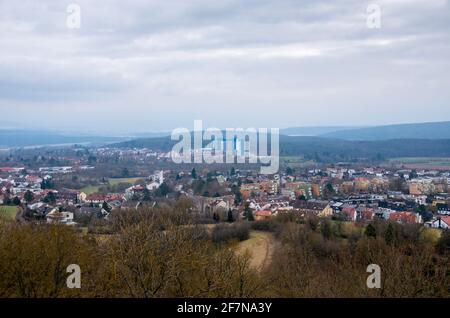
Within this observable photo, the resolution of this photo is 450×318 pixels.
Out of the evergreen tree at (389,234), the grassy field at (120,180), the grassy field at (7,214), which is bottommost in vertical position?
the grassy field at (120,180)

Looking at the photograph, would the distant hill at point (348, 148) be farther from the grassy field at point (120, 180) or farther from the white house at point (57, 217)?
the white house at point (57, 217)

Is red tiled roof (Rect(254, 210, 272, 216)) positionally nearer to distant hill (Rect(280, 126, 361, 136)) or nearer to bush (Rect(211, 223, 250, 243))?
bush (Rect(211, 223, 250, 243))

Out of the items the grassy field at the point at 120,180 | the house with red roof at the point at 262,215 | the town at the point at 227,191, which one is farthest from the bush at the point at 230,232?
the grassy field at the point at 120,180

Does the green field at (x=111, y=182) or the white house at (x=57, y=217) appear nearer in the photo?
the white house at (x=57, y=217)

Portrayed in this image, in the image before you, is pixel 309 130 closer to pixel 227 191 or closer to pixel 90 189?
pixel 227 191

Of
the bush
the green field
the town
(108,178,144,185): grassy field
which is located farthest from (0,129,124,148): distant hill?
the bush

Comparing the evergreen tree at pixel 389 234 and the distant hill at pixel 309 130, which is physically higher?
the distant hill at pixel 309 130
